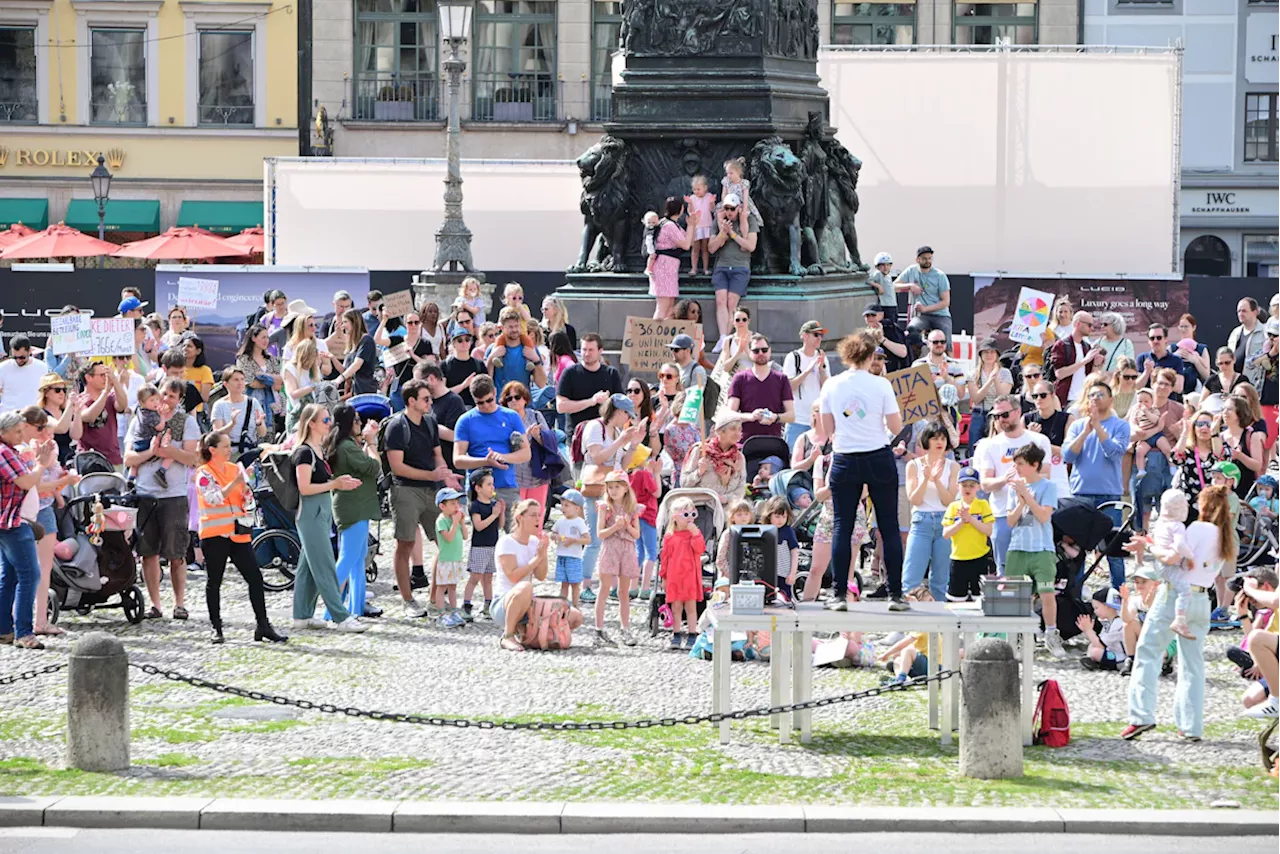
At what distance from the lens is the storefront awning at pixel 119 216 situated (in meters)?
52.5

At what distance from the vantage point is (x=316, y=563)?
49.9 feet

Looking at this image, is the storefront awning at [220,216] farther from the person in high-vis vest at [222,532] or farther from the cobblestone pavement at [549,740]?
the cobblestone pavement at [549,740]

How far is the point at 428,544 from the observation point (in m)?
19.1

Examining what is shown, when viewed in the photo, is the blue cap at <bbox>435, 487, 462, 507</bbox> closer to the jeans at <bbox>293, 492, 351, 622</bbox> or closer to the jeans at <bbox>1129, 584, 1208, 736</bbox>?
the jeans at <bbox>293, 492, 351, 622</bbox>

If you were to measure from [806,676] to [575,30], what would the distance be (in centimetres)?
4128

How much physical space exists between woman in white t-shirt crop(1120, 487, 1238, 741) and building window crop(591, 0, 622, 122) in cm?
4072

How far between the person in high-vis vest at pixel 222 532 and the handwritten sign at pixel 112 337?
5263 millimetres

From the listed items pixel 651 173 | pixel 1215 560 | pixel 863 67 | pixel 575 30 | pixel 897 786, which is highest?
pixel 575 30

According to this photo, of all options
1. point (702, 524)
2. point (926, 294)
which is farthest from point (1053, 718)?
point (926, 294)

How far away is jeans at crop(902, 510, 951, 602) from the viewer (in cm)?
1493

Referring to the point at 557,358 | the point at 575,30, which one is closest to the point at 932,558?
the point at 557,358

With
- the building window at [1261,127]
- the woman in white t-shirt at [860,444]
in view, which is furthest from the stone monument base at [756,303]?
the building window at [1261,127]

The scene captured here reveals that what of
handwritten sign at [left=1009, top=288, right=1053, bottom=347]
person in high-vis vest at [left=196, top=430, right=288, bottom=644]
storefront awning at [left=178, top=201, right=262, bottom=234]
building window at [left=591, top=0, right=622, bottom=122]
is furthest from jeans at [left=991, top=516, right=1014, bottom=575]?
storefront awning at [left=178, top=201, right=262, bottom=234]

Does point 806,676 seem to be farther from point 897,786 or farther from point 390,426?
point 390,426
